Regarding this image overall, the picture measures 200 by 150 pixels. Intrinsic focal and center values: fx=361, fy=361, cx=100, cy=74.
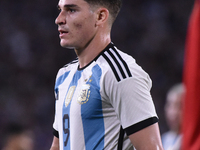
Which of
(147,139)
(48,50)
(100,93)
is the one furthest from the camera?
(48,50)

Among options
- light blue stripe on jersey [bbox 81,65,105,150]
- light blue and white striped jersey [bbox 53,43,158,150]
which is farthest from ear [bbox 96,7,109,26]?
light blue stripe on jersey [bbox 81,65,105,150]

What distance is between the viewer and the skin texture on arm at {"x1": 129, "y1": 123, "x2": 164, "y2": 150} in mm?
1696

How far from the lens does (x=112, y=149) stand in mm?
1846

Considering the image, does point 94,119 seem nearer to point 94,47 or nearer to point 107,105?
point 107,105

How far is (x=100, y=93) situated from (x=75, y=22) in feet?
1.42

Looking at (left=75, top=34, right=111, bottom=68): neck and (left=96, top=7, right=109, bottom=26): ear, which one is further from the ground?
(left=96, top=7, right=109, bottom=26): ear

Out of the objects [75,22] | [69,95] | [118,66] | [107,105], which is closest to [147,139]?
[107,105]

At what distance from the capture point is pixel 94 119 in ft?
6.18

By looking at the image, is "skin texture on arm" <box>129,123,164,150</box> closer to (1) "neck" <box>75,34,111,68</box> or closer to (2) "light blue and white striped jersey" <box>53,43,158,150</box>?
(2) "light blue and white striped jersey" <box>53,43,158,150</box>

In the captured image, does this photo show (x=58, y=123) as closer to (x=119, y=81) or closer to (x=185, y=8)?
(x=119, y=81)

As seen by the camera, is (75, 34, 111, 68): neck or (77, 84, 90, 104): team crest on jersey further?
(75, 34, 111, 68): neck

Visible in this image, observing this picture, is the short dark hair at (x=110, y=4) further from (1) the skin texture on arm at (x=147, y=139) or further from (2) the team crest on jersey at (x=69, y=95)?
(1) the skin texture on arm at (x=147, y=139)

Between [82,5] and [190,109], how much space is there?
4.33ft

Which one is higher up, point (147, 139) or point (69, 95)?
point (69, 95)
